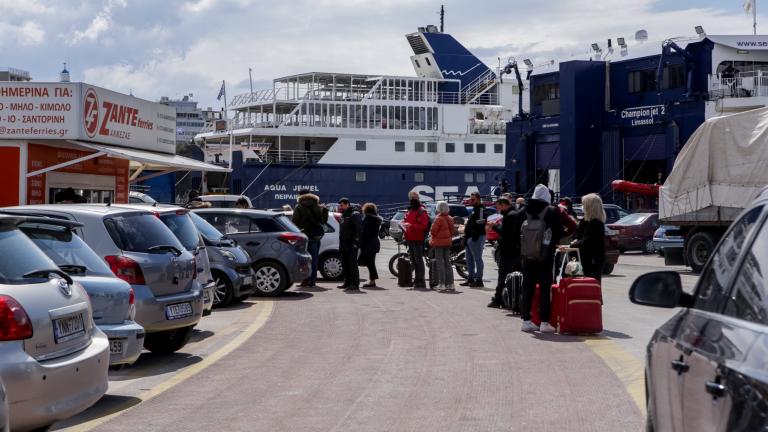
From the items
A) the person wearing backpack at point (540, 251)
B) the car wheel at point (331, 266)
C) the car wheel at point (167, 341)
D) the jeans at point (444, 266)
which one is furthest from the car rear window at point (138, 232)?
the car wheel at point (331, 266)

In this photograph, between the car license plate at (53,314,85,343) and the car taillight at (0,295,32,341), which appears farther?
the car license plate at (53,314,85,343)

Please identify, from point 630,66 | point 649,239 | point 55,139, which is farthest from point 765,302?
point 630,66

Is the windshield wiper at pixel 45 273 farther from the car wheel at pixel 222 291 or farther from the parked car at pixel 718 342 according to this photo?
the car wheel at pixel 222 291

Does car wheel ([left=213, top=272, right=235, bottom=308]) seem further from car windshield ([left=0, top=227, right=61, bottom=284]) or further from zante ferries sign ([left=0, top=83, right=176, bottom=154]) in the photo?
car windshield ([left=0, top=227, right=61, bottom=284])

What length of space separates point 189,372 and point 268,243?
8388 millimetres

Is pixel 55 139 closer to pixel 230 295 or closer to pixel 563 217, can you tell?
pixel 230 295

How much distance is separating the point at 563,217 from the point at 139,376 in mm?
5548

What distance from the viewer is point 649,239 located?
32.4 m

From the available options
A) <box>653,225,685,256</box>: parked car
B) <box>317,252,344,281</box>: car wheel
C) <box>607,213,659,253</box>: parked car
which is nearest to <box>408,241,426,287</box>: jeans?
<box>317,252,344,281</box>: car wheel

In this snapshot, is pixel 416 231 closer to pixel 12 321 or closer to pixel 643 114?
pixel 12 321

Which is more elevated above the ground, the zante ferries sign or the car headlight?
the zante ferries sign

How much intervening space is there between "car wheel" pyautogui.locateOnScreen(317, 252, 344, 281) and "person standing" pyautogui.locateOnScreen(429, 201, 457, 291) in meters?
3.39

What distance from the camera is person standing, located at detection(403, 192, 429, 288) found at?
1956 cm

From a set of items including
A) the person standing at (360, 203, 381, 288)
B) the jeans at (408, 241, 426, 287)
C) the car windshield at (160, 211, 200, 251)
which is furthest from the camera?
the person standing at (360, 203, 381, 288)
